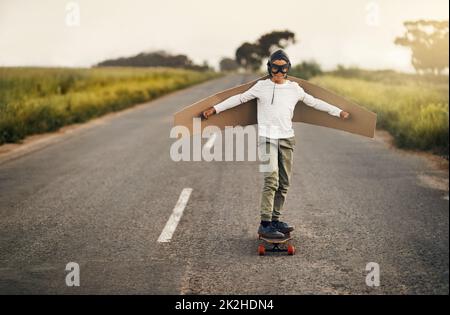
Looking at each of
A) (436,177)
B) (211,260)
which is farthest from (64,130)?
(211,260)

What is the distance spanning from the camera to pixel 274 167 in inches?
196

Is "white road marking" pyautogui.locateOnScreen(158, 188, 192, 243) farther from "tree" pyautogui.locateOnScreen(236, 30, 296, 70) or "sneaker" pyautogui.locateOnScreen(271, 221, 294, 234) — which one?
"tree" pyautogui.locateOnScreen(236, 30, 296, 70)

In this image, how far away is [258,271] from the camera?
4.71m

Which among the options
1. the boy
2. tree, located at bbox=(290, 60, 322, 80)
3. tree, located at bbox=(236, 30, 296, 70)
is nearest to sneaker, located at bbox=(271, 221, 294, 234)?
the boy

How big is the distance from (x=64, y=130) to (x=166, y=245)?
11293mm

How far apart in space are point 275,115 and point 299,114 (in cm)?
64

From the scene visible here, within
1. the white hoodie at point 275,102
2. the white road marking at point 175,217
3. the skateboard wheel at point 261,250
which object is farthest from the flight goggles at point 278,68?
the white road marking at point 175,217

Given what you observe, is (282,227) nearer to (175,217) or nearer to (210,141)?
(175,217)

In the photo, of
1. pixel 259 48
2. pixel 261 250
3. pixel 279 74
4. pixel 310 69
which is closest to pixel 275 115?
pixel 279 74

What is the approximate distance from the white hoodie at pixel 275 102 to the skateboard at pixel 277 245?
1.05 m

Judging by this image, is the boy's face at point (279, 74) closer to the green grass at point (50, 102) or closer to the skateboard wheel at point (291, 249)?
the skateboard wheel at point (291, 249)

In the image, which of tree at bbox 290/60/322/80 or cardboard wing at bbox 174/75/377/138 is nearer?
cardboard wing at bbox 174/75/377/138

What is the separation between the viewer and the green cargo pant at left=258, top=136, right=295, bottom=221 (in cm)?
490

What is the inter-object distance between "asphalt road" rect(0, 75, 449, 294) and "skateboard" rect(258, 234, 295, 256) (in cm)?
8
